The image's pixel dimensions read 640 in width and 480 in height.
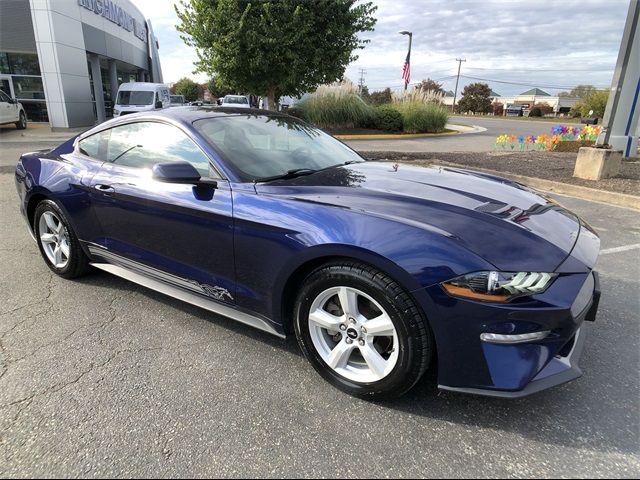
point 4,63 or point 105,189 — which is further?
point 4,63

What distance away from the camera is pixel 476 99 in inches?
2628

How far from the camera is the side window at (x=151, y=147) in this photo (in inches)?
113

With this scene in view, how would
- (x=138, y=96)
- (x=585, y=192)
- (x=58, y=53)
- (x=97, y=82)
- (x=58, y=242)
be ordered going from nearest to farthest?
(x=58, y=242)
(x=585, y=192)
(x=58, y=53)
(x=138, y=96)
(x=97, y=82)

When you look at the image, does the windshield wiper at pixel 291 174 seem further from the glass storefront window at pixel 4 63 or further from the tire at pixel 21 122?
the glass storefront window at pixel 4 63

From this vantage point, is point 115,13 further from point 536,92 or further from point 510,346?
point 536,92

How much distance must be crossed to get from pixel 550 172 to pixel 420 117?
11929mm

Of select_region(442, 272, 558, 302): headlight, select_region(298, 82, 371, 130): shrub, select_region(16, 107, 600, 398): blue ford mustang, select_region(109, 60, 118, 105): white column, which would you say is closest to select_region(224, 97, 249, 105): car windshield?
select_region(109, 60, 118, 105): white column

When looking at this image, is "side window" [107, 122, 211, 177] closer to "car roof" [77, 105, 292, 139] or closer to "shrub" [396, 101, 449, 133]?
"car roof" [77, 105, 292, 139]

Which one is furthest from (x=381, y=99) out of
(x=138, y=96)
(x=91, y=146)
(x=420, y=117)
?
(x=91, y=146)

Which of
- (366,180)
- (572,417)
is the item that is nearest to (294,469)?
(572,417)

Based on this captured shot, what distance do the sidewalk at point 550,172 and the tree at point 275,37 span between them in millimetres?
2904

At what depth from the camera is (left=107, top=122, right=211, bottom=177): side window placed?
2.86 m

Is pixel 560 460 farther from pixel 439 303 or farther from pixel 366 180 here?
pixel 366 180

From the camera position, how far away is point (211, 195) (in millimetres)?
2635
